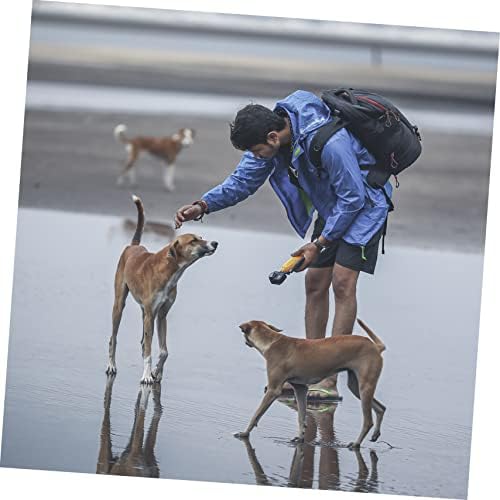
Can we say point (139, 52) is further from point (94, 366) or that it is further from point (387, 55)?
point (94, 366)

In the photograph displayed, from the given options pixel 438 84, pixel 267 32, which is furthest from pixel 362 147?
pixel 267 32

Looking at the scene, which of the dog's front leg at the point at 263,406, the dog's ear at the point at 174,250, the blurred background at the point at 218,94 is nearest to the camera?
the dog's front leg at the point at 263,406

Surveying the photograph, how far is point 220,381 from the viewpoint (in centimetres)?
675

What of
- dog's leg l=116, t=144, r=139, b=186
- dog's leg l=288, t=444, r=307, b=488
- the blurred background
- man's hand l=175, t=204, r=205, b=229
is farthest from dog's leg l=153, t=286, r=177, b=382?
dog's leg l=116, t=144, r=139, b=186

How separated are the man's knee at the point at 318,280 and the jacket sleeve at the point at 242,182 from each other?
571 mm

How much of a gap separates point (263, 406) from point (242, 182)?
4.31 ft

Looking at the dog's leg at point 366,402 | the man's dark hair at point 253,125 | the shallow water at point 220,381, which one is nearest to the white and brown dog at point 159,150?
the shallow water at point 220,381

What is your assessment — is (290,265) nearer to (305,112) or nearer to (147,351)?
(305,112)

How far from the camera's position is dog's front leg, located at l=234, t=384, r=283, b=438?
226 inches

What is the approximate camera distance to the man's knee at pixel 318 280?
261 inches

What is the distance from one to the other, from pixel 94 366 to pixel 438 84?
16.8 meters

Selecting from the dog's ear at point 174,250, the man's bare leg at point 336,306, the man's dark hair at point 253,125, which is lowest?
the man's bare leg at point 336,306

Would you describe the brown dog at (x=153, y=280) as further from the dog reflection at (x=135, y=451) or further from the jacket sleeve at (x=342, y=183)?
the jacket sleeve at (x=342, y=183)

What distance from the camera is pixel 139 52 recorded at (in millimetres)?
23672
